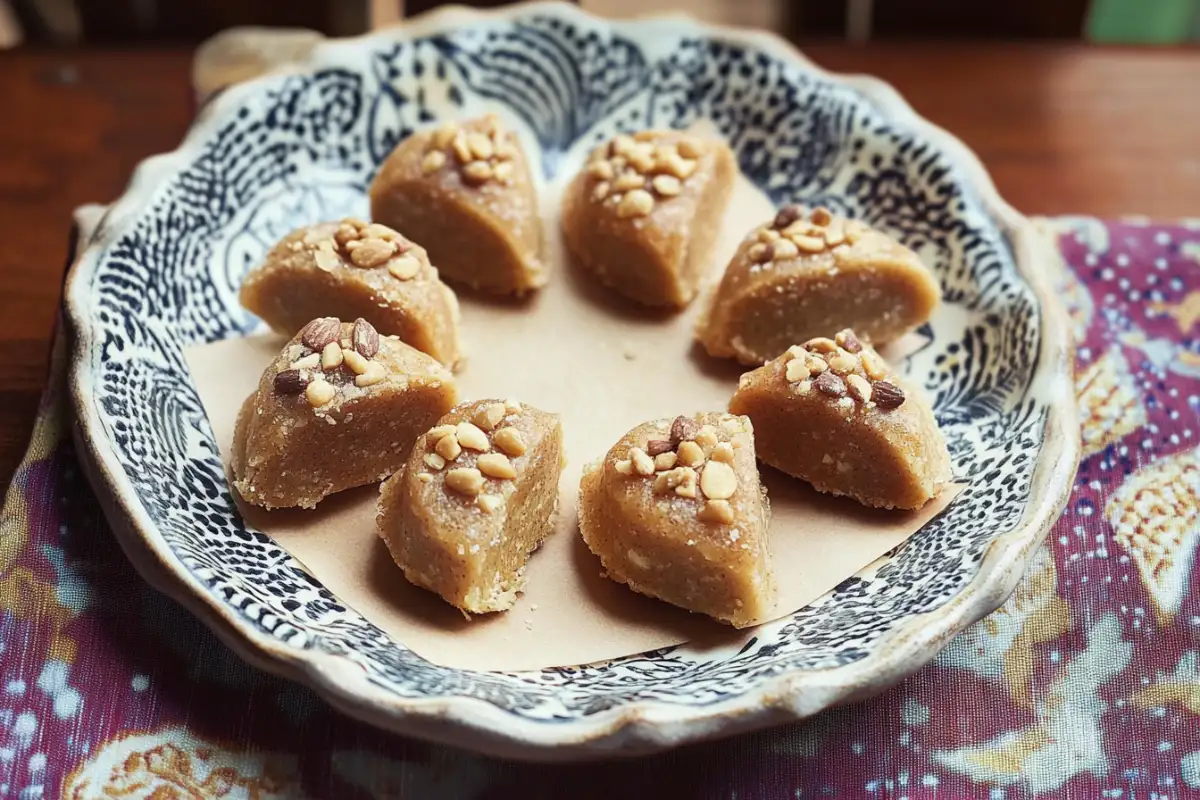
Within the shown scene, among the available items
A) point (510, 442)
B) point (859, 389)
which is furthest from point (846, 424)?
point (510, 442)

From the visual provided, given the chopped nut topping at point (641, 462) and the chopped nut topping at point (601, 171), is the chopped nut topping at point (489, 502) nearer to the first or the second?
the chopped nut topping at point (641, 462)

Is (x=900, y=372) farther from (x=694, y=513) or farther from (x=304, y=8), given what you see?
(x=304, y=8)

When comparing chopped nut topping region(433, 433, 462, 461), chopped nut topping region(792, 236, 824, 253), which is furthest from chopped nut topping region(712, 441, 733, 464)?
chopped nut topping region(792, 236, 824, 253)

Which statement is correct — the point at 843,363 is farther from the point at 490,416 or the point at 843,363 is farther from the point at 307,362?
the point at 307,362

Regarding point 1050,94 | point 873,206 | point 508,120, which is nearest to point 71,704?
point 508,120

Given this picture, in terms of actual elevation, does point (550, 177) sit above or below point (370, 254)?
below

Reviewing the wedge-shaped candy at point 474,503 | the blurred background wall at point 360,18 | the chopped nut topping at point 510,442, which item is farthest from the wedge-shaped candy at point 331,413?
the blurred background wall at point 360,18
